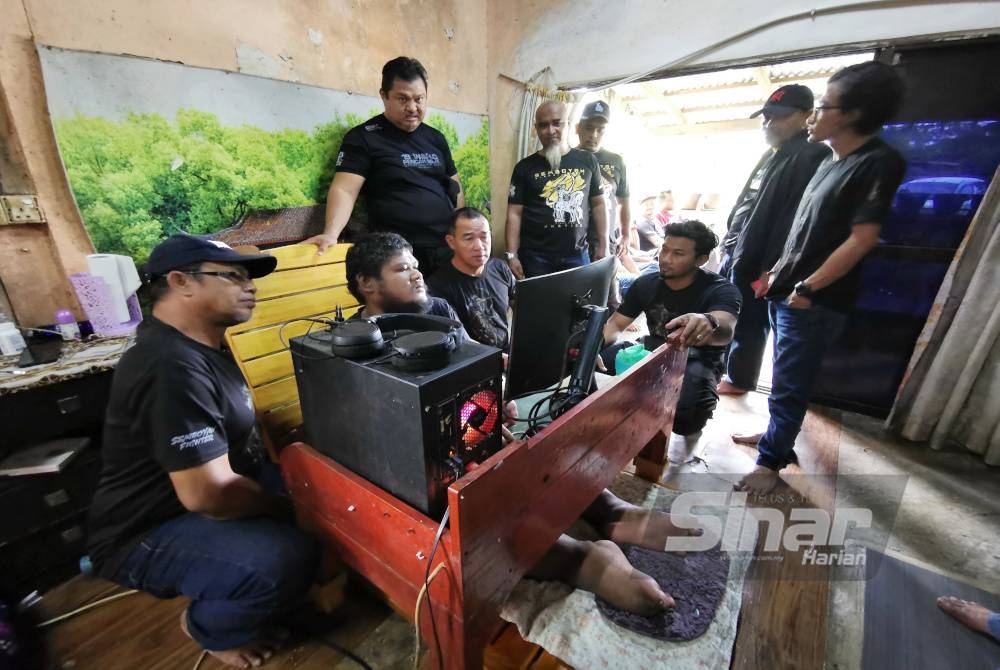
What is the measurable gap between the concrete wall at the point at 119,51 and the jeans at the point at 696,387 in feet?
7.41

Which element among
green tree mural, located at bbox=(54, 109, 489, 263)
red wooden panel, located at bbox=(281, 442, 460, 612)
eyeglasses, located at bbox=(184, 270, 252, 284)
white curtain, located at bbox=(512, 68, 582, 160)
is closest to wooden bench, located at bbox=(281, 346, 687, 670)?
red wooden panel, located at bbox=(281, 442, 460, 612)

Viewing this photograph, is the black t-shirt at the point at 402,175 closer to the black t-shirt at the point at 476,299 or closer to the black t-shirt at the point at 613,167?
the black t-shirt at the point at 476,299

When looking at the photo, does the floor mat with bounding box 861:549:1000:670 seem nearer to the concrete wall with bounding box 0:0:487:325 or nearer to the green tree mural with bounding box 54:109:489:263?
the green tree mural with bounding box 54:109:489:263

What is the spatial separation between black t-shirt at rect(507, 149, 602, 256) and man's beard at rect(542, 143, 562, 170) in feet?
0.09

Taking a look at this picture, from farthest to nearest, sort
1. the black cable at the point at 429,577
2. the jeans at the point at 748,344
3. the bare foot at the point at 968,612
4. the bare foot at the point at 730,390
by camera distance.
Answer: the bare foot at the point at 730,390 < the jeans at the point at 748,344 < the bare foot at the point at 968,612 < the black cable at the point at 429,577

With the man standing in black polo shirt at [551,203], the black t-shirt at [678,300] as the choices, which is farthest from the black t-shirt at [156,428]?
the man standing in black polo shirt at [551,203]

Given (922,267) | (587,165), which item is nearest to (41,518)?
(587,165)

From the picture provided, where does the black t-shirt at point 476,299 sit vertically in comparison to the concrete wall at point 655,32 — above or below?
below

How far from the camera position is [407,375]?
76 centimetres

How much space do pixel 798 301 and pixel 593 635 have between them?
1643mm

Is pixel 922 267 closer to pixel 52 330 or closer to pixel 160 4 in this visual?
pixel 160 4

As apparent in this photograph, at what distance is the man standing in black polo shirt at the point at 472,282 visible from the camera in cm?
190

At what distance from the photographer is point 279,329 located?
1.43 meters

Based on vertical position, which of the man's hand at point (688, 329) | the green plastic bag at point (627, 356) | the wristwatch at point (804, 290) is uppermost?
the wristwatch at point (804, 290)
